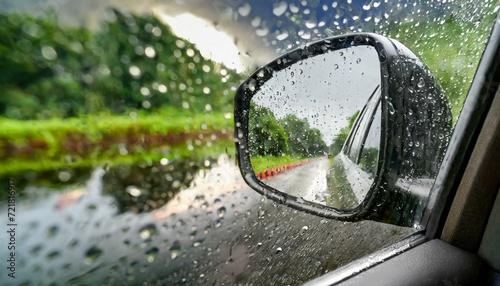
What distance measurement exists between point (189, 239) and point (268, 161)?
59cm

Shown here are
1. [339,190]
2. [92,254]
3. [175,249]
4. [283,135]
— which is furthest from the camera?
[339,190]

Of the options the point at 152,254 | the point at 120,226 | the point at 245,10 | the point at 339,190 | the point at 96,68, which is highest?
the point at 245,10

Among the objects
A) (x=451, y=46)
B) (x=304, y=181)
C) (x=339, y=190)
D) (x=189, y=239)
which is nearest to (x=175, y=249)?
(x=189, y=239)

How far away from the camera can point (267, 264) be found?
205 centimetres

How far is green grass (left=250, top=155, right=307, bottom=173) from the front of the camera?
214cm

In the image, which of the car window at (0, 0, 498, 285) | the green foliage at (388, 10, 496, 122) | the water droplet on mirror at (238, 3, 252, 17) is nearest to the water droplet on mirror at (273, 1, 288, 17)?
the car window at (0, 0, 498, 285)

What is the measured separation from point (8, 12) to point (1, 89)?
0.21 m

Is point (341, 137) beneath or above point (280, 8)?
beneath

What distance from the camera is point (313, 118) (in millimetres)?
2129

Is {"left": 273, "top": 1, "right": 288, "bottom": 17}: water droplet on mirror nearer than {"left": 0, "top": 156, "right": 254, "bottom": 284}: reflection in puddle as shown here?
No

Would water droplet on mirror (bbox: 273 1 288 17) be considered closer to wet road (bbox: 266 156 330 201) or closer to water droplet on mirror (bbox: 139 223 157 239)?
wet road (bbox: 266 156 330 201)


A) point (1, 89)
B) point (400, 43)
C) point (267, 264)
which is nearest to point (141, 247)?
point (267, 264)

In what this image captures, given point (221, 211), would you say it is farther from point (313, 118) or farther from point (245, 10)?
point (245, 10)

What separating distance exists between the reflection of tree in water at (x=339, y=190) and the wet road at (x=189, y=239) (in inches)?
4.3
